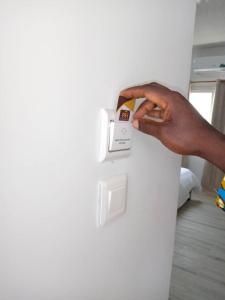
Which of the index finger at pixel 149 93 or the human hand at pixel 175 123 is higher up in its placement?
the index finger at pixel 149 93

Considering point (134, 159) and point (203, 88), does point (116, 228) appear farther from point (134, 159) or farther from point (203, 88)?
point (203, 88)

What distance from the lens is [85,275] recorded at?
518 millimetres

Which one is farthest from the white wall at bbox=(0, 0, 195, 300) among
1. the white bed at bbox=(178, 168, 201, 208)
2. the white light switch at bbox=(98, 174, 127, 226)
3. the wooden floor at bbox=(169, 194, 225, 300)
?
the white bed at bbox=(178, 168, 201, 208)

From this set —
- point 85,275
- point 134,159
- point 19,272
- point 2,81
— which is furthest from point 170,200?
point 2,81

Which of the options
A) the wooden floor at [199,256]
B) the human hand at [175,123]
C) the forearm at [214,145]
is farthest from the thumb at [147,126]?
the wooden floor at [199,256]

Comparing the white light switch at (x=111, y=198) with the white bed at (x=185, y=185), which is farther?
the white bed at (x=185, y=185)

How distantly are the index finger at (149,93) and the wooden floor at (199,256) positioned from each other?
1929 mm

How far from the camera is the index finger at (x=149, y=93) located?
0.52m

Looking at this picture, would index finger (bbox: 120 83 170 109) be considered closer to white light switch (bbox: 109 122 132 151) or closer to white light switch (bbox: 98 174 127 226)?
white light switch (bbox: 109 122 132 151)

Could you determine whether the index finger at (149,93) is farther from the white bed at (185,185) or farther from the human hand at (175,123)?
the white bed at (185,185)

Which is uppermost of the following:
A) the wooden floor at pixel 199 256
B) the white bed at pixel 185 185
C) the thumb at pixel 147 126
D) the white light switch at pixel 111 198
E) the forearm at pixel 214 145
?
the thumb at pixel 147 126

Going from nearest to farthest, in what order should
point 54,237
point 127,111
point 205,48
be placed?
point 54,237, point 127,111, point 205,48

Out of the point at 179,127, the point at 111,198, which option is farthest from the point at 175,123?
the point at 111,198

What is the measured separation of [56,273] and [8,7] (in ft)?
1.48
